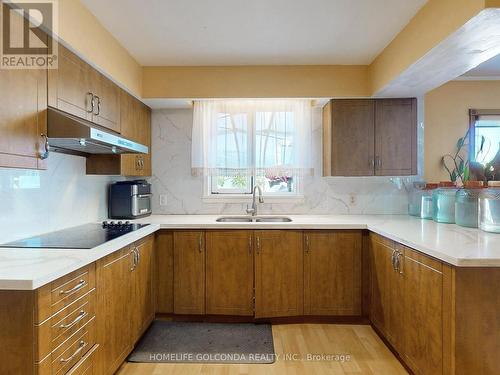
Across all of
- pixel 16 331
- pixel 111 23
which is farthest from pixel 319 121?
pixel 16 331

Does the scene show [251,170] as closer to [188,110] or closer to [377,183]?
[188,110]

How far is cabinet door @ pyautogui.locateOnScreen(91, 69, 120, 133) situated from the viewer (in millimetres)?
2230

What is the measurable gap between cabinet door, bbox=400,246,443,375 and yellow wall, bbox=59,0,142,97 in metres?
2.42

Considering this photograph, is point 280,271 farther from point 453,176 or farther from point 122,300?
point 453,176

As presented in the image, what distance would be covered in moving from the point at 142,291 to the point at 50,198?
947 millimetres

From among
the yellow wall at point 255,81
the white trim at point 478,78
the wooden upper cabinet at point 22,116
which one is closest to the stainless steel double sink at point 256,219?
the yellow wall at point 255,81

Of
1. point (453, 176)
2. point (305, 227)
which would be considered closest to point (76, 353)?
point (305, 227)

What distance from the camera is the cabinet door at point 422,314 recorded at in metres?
1.65

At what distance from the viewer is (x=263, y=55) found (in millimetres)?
2738

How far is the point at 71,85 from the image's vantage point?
1.92m

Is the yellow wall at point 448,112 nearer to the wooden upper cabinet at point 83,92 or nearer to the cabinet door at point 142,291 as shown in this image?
the cabinet door at point 142,291

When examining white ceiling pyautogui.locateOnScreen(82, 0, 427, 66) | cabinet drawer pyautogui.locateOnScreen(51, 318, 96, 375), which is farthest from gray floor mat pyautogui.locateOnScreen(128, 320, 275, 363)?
white ceiling pyautogui.locateOnScreen(82, 0, 427, 66)

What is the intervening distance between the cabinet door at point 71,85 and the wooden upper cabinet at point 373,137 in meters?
2.10

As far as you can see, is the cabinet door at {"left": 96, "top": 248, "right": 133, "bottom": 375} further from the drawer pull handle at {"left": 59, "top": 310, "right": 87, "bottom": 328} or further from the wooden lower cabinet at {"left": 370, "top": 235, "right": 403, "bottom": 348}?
the wooden lower cabinet at {"left": 370, "top": 235, "right": 403, "bottom": 348}
